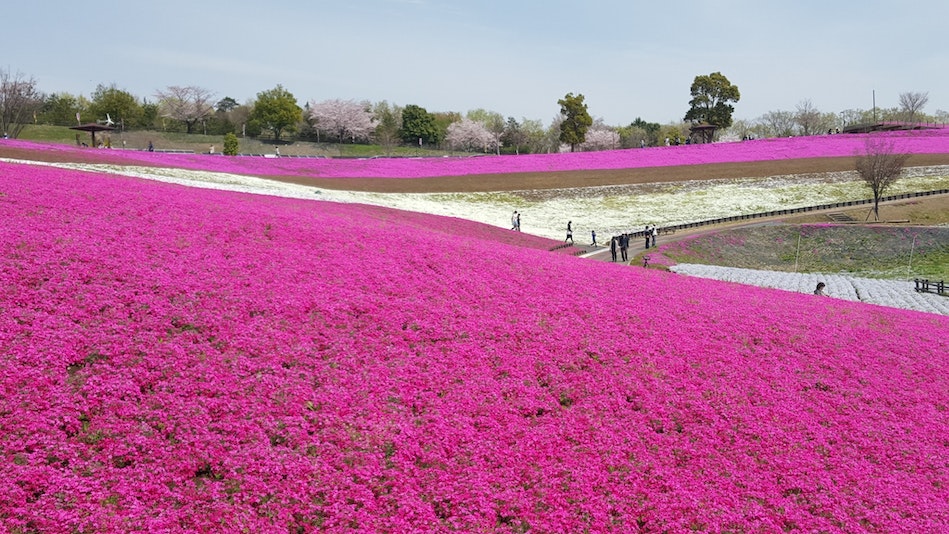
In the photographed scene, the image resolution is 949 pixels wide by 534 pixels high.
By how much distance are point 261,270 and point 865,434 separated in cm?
1319

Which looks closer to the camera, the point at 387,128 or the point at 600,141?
the point at 387,128

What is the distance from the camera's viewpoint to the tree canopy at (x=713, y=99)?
133m

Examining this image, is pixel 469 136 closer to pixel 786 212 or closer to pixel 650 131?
pixel 650 131

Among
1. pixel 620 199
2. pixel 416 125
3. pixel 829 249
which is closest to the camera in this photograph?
pixel 829 249

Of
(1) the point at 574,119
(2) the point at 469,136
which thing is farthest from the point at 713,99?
(2) the point at 469,136

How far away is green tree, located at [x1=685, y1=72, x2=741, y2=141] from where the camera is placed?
436ft

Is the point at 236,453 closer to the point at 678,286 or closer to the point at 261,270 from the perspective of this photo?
the point at 261,270

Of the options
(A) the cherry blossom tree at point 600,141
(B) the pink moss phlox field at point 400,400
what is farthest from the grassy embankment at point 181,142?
(B) the pink moss phlox field at point 400,400

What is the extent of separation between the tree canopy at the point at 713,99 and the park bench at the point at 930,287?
105004mm

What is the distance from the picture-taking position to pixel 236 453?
866cm

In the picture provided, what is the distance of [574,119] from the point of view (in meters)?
132

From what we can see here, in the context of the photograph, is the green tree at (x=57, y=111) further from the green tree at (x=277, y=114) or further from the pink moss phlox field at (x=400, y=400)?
the pink moss phlox field at (x=400, y=400)

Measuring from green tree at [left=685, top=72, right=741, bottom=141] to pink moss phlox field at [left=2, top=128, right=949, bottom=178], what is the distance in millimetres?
34537

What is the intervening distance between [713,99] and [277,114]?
92.0 m
